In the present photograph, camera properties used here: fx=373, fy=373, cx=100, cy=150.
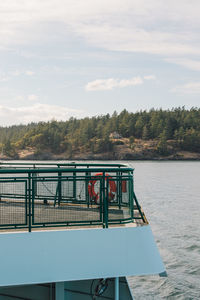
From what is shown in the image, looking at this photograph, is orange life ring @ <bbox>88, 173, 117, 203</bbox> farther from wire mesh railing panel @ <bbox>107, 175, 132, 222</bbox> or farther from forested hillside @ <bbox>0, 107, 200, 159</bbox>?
forested hillside @ <bbox>0, 107, 200, 159</bbox>

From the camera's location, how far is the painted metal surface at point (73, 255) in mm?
5234

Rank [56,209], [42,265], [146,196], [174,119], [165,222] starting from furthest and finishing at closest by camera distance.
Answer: [174,119] → [146,196] → [165,222] → [56,209] → [42,265]

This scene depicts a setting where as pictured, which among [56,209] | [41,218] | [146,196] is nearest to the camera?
[41,218]

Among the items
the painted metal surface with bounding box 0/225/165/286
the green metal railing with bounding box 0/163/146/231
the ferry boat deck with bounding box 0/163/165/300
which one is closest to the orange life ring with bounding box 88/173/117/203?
the green metal railing with bounding box 0/163/146/231

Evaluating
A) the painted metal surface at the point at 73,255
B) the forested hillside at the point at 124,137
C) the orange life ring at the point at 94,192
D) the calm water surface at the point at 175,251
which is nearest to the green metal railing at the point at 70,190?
the orange life ring at the point at 94,192

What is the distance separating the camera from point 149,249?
560 cm

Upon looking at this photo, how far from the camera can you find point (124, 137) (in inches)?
6826

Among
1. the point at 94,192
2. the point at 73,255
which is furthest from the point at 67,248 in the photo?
the point at 94,192

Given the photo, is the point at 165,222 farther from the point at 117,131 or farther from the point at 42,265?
the point at 117,131

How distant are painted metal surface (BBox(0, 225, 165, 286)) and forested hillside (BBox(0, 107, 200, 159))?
145 metres

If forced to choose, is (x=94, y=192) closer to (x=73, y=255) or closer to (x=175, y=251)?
(x=73, y=255)

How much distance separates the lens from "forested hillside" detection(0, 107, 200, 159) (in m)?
153

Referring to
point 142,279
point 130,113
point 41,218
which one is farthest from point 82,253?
point 130,113

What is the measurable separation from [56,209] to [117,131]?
16870cm
